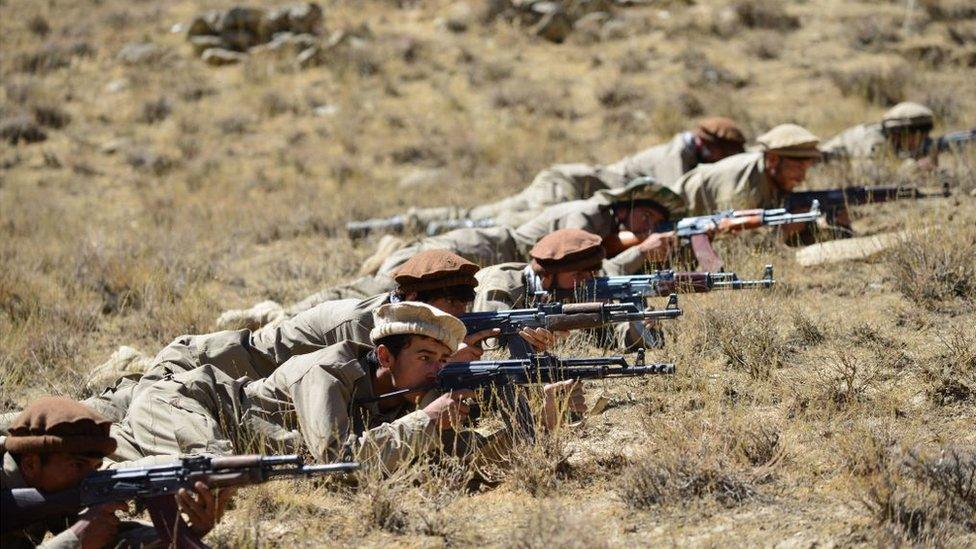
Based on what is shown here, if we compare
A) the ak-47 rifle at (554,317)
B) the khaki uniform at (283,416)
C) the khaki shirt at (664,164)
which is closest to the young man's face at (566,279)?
the ak-47 rifle at (554,317)

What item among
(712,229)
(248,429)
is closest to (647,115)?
(712,229)

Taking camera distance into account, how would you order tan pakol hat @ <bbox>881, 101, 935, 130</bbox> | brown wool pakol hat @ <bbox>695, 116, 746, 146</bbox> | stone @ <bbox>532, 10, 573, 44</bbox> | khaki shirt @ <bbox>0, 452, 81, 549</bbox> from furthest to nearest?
stone @ <bbox>532, 10, 573, 44</bbox> → tan pakol hat @ <bbox>881, 101, 935, 130</bbox> → brown wool pakol hat @ <bbox>695, 116, 746, 146</bbox> → khaki shirt @ <bbox>0, 452, 81, 549</bbox>

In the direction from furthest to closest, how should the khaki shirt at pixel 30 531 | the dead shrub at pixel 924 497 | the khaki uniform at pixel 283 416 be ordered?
the khaki uniform at pixel 283 416, the dead shrub at pixel 924 497, the khaki shirt at pixel 30 531

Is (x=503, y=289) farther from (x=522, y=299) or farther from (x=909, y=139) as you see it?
(x=909, y=139)

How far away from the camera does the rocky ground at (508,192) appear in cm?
438

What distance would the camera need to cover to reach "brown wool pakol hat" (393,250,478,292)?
5.29 metres

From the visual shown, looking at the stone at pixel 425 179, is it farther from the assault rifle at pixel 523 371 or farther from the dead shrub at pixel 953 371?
the assault rifle at pixel 523 371

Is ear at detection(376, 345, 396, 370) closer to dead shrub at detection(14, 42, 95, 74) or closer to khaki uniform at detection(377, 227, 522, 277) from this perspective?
khaki uniform at detection(377, 227, 522, 277)

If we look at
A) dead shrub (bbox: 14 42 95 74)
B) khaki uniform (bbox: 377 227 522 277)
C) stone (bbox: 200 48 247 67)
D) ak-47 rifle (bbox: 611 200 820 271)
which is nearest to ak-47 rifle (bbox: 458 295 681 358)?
khaki uniform (bbox: 377 227 522 277)

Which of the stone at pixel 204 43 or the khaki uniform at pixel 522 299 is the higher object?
the khaki uniform at pixel 522 299

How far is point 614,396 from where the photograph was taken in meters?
5.66

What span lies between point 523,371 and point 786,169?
449 cm

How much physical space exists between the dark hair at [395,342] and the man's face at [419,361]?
0.01 meters

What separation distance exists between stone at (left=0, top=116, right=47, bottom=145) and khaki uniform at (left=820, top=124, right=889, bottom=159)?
10158mm
